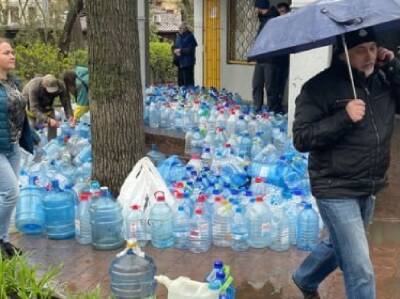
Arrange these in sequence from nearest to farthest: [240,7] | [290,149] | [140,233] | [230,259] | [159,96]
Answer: [230,259], [140,233], [290,149], [159,96], [240,7]

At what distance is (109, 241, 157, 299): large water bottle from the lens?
4020 millimetres

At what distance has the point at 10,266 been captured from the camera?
3.67m

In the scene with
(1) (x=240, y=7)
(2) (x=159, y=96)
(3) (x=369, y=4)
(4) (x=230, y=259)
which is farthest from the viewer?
(1) (x=240, y=7)

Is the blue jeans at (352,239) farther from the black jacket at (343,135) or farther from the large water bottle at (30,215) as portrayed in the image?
the large water bottle at (30,215)

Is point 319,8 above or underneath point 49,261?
above

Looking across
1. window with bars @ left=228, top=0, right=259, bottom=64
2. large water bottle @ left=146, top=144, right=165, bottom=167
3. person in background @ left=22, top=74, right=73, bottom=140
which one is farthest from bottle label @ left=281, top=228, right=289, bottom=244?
window with bars @ left=228, top=0, right=259, bottom=64

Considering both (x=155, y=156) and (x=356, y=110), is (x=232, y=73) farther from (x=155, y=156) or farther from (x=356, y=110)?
(x=356, y=110)

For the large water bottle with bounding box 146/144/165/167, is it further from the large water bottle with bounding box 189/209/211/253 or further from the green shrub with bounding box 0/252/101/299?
the green shrub with bounding box 0/252/101/299

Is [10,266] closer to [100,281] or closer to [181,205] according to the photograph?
[100,281]

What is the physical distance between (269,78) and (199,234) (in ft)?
17.9

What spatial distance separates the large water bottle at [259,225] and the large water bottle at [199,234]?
38 cm

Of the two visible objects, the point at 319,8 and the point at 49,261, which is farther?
the point at 49,261

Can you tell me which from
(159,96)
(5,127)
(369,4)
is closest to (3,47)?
(5,127)

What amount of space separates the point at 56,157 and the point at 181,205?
2.99m
